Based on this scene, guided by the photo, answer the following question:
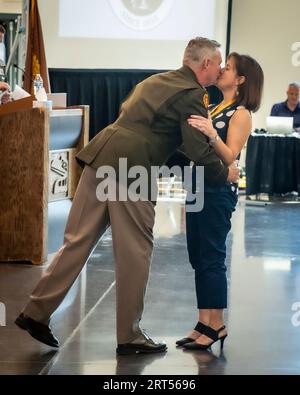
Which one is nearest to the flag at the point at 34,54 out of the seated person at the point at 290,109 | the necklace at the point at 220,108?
the seated person at the point at 290,109

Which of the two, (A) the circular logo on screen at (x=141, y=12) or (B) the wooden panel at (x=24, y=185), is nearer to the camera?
(B) the wooden panel at (x=24, y=185)

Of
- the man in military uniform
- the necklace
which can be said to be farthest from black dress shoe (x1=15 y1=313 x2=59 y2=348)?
the necklace

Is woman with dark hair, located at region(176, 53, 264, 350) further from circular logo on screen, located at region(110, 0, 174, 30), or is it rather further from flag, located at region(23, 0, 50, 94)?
circular logo on screen, located at region(110, 0, 174, 30)

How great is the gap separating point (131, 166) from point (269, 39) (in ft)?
27.2

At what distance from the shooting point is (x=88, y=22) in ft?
31.9

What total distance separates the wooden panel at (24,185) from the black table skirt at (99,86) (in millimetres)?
5238

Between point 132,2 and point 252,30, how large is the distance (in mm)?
2118

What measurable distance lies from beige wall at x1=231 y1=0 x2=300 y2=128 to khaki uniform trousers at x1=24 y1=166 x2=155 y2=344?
26.4 feet

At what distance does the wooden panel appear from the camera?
4926 millimetres

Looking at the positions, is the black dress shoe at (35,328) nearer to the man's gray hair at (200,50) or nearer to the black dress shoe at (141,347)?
the black dress shoe at (141,347)

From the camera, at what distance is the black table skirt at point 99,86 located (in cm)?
1020

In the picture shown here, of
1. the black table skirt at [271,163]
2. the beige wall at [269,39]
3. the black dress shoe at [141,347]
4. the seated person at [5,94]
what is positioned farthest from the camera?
the beige wall at [269,39]
